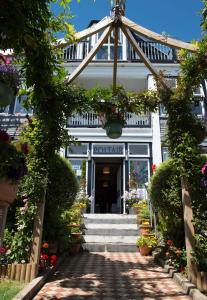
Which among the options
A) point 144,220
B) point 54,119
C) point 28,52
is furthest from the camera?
point 144,220

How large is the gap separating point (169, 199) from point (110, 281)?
6.27 ft

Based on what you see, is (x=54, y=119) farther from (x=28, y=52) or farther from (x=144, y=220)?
(x=144, y=220)

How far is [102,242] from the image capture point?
324 inches

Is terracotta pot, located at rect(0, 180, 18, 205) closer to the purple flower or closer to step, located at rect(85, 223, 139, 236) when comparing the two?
the purple flower

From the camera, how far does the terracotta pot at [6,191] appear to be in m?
2.25

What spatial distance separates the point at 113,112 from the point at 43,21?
3273 mm

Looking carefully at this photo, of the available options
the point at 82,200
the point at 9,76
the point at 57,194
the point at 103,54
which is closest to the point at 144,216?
the point at 82,200

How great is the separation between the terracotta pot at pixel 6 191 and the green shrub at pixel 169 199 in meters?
3.79

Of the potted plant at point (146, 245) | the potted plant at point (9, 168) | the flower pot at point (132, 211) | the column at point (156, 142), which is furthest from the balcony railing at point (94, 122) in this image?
the potted plant at point (9, 168)

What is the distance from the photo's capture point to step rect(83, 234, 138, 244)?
325 inches

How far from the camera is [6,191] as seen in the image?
2279 mm

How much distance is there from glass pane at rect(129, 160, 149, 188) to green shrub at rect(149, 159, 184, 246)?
616cm

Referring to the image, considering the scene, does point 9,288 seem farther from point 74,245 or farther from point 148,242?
point 148,242

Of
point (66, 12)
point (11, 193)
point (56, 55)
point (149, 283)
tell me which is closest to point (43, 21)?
point (66, 12)
